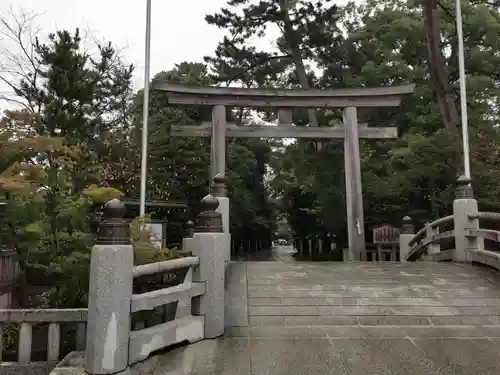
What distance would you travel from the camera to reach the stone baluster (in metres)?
8.27

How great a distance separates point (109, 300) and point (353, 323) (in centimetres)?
306

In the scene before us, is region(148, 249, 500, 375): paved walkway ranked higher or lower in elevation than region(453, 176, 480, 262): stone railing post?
lower

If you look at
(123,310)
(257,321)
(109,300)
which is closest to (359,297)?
(257,321)

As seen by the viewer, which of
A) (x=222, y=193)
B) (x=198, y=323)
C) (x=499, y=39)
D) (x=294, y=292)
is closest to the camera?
(x=198, y=323)

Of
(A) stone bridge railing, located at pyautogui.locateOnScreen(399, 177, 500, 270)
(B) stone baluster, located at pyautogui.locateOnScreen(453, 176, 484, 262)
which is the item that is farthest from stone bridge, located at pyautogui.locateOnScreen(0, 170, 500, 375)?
(B) stone baluster, located at pyautogui.locateOnScreen(453, 176, 484, 262)

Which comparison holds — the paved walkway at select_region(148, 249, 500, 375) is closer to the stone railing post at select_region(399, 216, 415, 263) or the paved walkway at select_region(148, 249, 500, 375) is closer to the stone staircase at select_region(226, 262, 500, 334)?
the stone staircase at select_region(226, 262, 500, 334)

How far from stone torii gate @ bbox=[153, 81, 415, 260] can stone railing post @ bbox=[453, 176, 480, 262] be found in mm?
2924

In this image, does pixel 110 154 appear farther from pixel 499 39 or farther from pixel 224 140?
pixel 499 39

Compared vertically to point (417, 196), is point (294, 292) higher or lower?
lower

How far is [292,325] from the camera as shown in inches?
206

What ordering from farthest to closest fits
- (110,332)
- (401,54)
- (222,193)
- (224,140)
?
(401,54) → (224,140) → (222,193) → (110,332)

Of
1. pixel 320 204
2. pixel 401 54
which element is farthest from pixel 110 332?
pixel 401 54

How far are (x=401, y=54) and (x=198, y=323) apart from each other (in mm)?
15960

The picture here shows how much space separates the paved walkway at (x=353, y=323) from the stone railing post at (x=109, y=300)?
47cm
